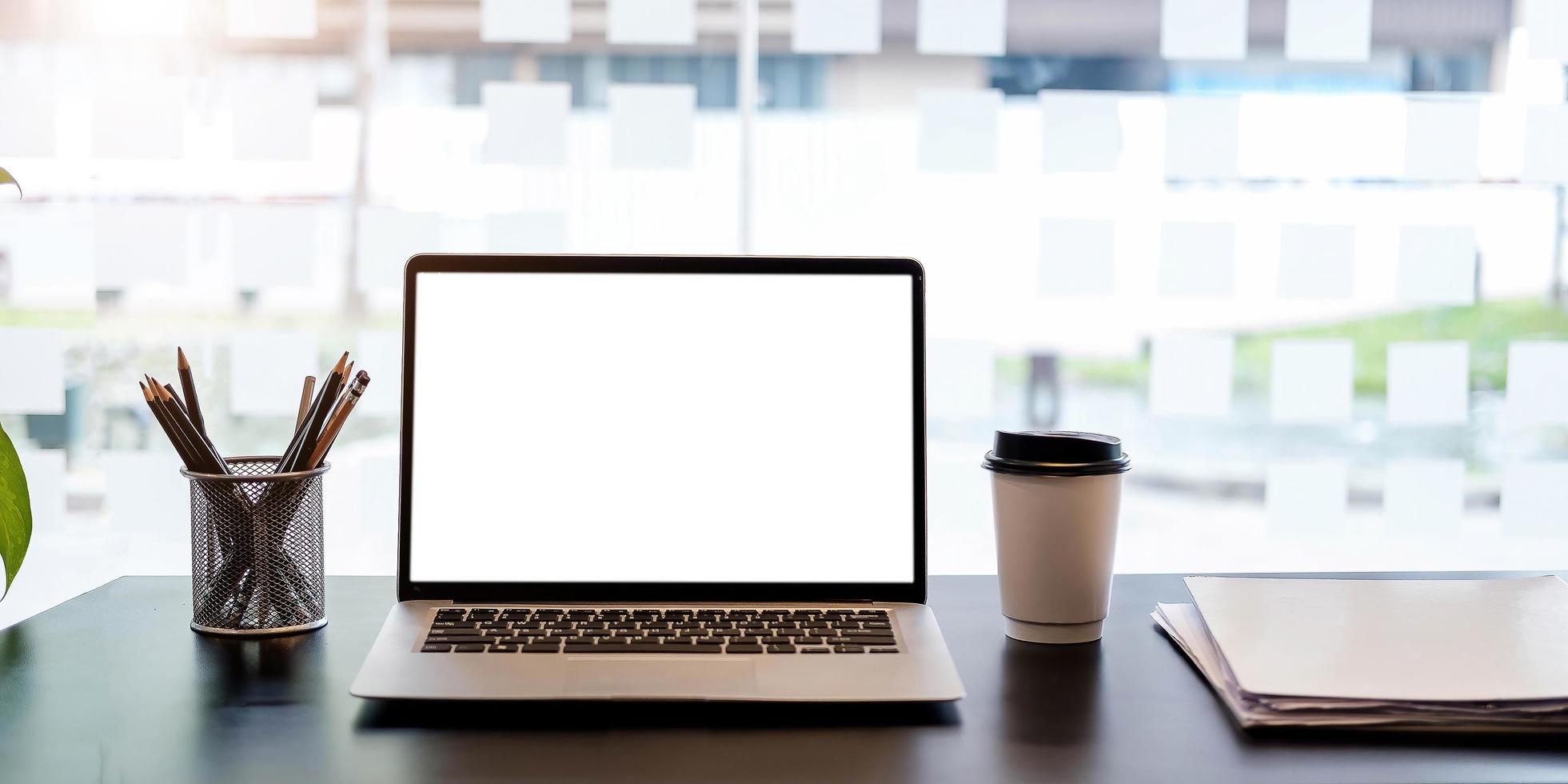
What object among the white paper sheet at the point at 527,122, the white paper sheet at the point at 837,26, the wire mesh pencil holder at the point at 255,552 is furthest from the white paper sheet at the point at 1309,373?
the wire mesh pencil holder at the point at 255,552

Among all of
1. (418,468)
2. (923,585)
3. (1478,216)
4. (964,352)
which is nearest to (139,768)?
(418,468)

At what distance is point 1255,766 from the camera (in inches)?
25.4

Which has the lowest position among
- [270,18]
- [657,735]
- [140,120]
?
[657,735]

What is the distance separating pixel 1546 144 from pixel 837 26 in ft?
4.66

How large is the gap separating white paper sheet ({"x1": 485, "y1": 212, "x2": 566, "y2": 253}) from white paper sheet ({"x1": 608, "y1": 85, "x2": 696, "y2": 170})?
17 centimetres

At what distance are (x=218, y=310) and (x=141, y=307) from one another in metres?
0.17

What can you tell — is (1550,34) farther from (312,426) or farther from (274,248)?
(274,248)

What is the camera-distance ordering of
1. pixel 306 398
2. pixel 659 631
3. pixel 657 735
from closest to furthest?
pixel 657 735, pixel 659 631, pixel 306 398

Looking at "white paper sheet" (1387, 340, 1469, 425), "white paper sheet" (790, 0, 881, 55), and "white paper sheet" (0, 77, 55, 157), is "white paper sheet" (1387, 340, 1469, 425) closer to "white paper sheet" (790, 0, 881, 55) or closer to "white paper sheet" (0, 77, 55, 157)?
"white paper sheet" (790, 0, 881, 55)

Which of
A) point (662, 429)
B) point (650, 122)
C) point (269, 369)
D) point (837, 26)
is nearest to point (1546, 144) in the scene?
point (837, 26)

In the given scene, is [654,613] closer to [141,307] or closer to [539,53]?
[539,53]

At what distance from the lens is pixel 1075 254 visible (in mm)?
2166

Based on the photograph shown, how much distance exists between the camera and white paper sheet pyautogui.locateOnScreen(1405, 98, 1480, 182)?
2.21 m

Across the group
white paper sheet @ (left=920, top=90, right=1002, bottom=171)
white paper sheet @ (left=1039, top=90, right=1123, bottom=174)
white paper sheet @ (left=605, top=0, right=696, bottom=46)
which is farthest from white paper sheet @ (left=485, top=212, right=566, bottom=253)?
white paper sheet @ (left=1039, top=90, right=1123, bottom=174)
